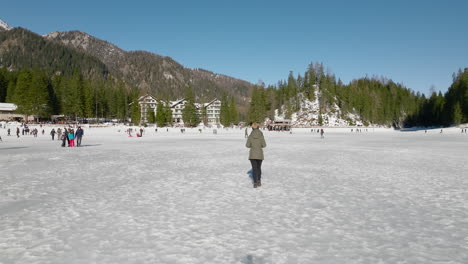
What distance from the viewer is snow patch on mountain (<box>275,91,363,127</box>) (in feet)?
490

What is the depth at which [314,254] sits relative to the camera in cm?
418

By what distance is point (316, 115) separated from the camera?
15262 cm

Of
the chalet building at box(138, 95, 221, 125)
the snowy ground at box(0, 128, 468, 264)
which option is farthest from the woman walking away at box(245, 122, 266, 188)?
the chalet building at box(138, 95, 221, 125)

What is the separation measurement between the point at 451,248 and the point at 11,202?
910cm

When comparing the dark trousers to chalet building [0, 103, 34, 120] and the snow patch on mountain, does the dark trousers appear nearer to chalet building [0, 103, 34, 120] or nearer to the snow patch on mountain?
chalet building [0, 103, 34, 120]

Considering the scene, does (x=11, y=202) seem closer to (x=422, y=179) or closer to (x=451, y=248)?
(x=451, y=248)

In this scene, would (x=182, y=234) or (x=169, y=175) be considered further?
(x=169, y=175)

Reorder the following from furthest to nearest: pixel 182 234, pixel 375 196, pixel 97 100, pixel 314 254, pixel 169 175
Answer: pixel 97 100
pixel 169 175
pixel 375 196
pixel 182 234
pixel 314 254

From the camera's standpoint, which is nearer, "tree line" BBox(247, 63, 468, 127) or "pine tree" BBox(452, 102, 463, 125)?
"pine tree" BBox(452, 102, 463, 125)

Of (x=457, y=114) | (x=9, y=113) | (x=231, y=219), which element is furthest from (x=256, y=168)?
(x=457, y=114)

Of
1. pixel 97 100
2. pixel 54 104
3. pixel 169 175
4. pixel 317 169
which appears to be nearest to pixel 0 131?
pixel 54 104

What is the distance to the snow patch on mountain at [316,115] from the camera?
490 feet

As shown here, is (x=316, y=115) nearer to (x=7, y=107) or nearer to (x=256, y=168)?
(x=7, y=107)

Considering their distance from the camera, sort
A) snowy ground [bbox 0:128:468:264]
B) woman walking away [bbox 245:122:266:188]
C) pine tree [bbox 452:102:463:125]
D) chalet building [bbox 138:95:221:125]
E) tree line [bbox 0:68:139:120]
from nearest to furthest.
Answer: snowy ground [bbox 0:128:468:264]
woman walking away [bbox 245:122:266:188]
tree line [bbox 0:68:139:120]
pine tree [bbox 452:102:463:125]
chalet building [bbox 138:95:221:125]
